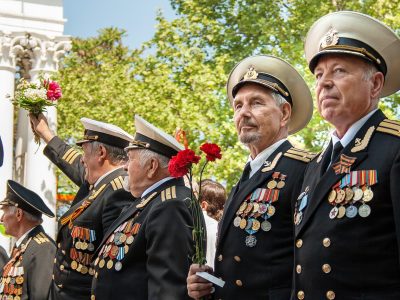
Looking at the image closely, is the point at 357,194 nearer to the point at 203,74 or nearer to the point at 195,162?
the point at 195,162

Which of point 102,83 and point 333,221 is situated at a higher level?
point 102,83

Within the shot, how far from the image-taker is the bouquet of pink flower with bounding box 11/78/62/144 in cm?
698

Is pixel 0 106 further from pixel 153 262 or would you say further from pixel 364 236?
pixel 364 236

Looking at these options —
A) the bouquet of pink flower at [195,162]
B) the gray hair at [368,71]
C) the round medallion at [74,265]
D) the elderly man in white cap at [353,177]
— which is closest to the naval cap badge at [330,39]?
the elderly man in white cap at [353,177]

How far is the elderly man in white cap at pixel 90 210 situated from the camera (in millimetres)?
5859

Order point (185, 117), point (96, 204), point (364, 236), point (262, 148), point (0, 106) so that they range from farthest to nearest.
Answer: point (185, 117), point (0, 106), point (96, 204), point (262, 148), point (364, 236)

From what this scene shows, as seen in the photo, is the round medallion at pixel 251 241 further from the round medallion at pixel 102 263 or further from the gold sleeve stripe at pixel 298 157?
the round medallion at pixel 102 263

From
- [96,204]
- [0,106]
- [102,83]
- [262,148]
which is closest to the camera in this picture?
[262,148]

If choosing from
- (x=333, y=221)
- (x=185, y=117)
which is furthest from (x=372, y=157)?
(x=185, y=117)

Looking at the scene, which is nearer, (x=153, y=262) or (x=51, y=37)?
(x=153, y=262)

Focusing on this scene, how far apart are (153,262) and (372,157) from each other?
5.71 feet

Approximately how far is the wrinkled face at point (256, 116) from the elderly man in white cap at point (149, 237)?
0.63 meters

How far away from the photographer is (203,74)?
66.0ft

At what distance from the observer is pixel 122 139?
20.7 feet
